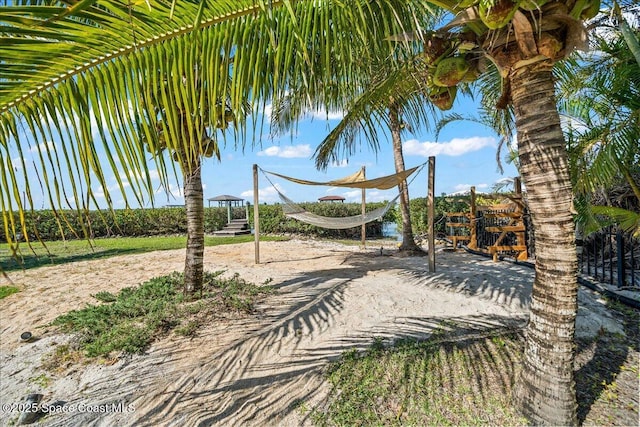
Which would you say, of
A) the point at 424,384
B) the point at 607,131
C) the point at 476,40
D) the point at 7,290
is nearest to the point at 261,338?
the point at 424,384

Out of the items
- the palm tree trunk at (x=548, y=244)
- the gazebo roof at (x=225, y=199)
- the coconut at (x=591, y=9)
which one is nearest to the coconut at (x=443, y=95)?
the palm tree trunk at (x=548, y=244)

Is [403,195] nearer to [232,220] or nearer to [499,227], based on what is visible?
[499,227]

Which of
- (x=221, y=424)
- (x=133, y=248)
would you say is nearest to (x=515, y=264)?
(x=221, y=424)

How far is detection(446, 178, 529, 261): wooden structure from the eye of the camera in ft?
17.0

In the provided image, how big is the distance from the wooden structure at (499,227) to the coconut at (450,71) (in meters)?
4.13

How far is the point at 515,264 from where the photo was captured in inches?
197

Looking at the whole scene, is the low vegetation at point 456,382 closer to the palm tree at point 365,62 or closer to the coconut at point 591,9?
the palm tree at point 365,62

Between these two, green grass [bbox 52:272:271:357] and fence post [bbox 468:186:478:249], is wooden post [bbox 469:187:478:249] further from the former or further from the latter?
Result: green grass [bbox 52:272:271:357]

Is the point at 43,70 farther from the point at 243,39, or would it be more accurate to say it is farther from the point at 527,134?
the point at 527,134

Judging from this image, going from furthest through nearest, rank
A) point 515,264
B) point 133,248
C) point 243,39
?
point 133,248 < point 515,264 < point 243,39

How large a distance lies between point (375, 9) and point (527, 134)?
86 cm

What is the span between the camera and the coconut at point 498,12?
42.6 inches

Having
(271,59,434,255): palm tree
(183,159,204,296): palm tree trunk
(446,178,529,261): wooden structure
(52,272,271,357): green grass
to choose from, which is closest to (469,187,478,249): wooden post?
(446,178,529,261): wooden structure

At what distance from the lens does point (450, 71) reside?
1427 mm
